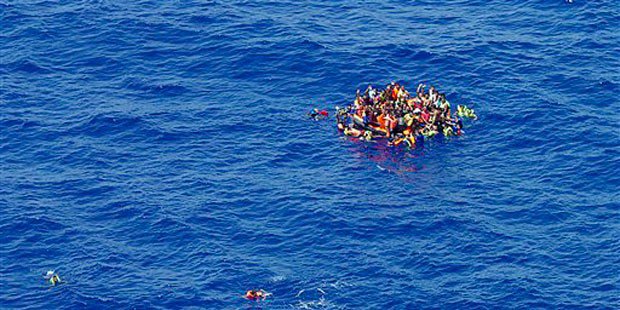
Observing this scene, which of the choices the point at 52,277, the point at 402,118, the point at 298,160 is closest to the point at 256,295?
the point at 52,277

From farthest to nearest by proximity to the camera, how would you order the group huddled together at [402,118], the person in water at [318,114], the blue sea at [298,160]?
the person in water at [318,114] < the group huddled together at [402,118] < the blue sea at [298,160]

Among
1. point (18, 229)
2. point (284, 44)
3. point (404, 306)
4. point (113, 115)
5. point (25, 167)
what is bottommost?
point (404, 306)

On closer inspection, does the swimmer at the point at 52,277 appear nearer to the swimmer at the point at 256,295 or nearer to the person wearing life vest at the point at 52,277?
the person wearing life vest at the point at 52,277

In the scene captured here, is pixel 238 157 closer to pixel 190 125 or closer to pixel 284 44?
pixel 190 125

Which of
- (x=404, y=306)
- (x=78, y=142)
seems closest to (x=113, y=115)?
(x=78, y=142)

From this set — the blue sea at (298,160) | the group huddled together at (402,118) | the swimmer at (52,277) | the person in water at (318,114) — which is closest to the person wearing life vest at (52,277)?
the swimmer at (52,277)
